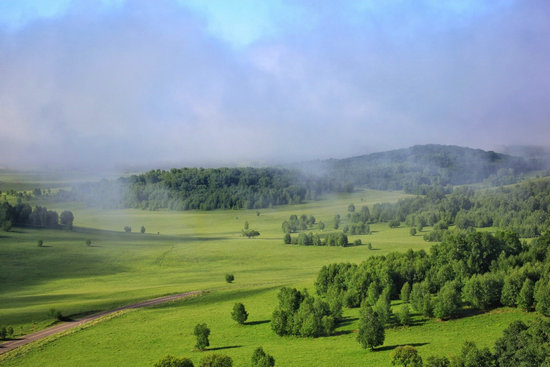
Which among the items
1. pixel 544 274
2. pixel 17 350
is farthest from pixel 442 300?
pixel 17 350

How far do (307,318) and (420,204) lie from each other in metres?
140

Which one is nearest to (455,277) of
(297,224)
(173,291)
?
(173,291)

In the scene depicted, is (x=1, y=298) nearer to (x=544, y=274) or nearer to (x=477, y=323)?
(x=477, y=323)

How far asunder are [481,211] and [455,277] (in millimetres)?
100317

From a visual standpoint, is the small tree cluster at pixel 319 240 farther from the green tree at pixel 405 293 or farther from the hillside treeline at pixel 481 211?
the green tree at pixel 405 293

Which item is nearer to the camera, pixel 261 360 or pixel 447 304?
pixel 261 360

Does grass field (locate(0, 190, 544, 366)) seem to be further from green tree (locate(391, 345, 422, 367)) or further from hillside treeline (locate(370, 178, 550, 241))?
hillside treeline (locate(370, 178, 550, 241))

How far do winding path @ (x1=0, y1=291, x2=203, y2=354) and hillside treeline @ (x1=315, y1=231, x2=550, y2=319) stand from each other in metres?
23.8

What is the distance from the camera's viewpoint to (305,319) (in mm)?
59562

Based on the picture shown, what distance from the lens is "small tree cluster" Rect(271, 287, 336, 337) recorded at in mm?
58906

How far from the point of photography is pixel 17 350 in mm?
55562

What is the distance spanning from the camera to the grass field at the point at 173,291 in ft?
175

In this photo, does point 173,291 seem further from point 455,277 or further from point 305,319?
point 455,277

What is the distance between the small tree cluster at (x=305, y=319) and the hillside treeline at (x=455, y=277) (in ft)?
26.5
